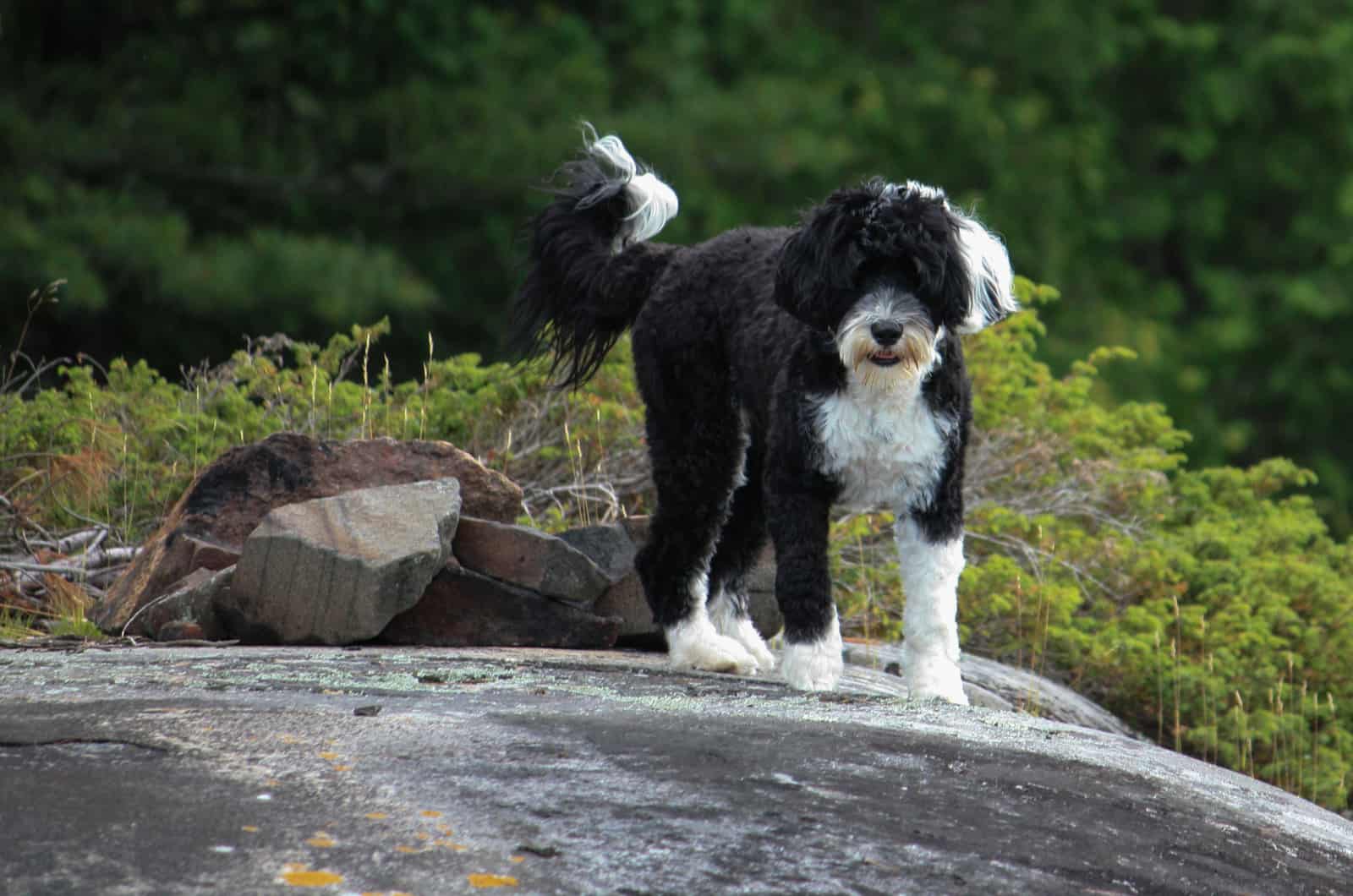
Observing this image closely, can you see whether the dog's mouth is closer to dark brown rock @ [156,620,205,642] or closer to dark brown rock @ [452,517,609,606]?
dark brown rock @ [452,517,609,606]

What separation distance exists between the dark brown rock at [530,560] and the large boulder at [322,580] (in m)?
0.43

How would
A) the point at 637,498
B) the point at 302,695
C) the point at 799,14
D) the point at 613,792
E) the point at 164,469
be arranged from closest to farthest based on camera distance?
the point at 613,792 < the point at 302,695 < the point at 164,469 < the point at 637,498 < the point at 799,14

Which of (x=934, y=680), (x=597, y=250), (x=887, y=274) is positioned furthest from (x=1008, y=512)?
(x=887, y=274)

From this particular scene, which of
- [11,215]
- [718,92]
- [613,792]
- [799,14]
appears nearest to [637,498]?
[613,792]

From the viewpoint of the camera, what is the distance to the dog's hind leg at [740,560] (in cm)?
746

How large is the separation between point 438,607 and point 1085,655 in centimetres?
359

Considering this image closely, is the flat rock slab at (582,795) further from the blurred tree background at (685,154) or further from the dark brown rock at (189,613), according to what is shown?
the blurred tree background at (685,154)

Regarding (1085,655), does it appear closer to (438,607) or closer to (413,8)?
(438,607)

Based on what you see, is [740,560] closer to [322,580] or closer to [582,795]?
[322,580]

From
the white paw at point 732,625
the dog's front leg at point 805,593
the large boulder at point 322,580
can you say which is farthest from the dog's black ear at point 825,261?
the large boulder at point 322,580

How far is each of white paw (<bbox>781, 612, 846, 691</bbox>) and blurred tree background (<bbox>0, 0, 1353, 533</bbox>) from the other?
1046 centimetres

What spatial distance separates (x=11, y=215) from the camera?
16609mm

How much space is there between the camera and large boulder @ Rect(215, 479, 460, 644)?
7.15 m

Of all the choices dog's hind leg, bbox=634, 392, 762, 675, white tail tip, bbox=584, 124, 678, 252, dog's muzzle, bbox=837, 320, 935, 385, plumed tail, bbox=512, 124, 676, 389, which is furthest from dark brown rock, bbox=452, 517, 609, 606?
dog's muzzle, bbox=837, 320, 935, 385
